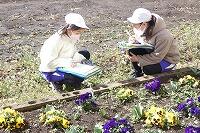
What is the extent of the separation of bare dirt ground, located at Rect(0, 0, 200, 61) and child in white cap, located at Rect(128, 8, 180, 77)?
92.3 inches

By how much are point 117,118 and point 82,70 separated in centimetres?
125

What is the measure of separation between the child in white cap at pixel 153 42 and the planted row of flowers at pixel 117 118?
121 centimetres

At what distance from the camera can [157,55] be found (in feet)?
22.7

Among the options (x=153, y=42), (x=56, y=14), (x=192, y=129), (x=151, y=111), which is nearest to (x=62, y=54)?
(x=153, y=42)

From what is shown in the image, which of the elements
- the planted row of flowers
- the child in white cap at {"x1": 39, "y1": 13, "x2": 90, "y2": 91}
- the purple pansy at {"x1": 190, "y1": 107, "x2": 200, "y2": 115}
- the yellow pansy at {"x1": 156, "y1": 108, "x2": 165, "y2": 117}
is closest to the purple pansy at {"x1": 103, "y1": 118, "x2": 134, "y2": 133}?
the planted row of flowers

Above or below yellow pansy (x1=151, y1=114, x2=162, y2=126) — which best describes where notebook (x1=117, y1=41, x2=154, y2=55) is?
above

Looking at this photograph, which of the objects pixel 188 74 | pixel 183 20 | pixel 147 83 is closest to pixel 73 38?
pixel 147 83

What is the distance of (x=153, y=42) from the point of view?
6.91m

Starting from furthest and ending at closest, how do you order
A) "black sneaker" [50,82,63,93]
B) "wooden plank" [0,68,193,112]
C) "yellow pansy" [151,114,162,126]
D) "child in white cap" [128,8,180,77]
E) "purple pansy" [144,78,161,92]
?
"black sneaker" [50,82,63,93], "child in white cap" [128,8,180,77], "purple pansy" [144,78,161,92], "wooden plank" [0,68,193,112], "yellow pansy" [151,114,162,126]

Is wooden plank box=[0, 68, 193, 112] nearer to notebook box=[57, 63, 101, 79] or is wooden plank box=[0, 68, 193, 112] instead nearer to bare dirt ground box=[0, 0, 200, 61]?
notebook box=[57, 63, 101, 79]

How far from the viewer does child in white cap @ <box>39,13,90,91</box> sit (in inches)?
260

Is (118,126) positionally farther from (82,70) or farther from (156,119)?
(82,70)

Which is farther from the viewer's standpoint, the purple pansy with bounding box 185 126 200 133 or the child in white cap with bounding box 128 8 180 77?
the child in white cap with bounding box 128 8 180 77

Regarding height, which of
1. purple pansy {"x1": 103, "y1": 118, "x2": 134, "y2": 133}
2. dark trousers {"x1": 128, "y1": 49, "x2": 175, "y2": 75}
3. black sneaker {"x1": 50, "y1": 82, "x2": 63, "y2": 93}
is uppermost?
purple pansy {"x1": 103, "y1": 118, "x2": 134, "y2": 133}
